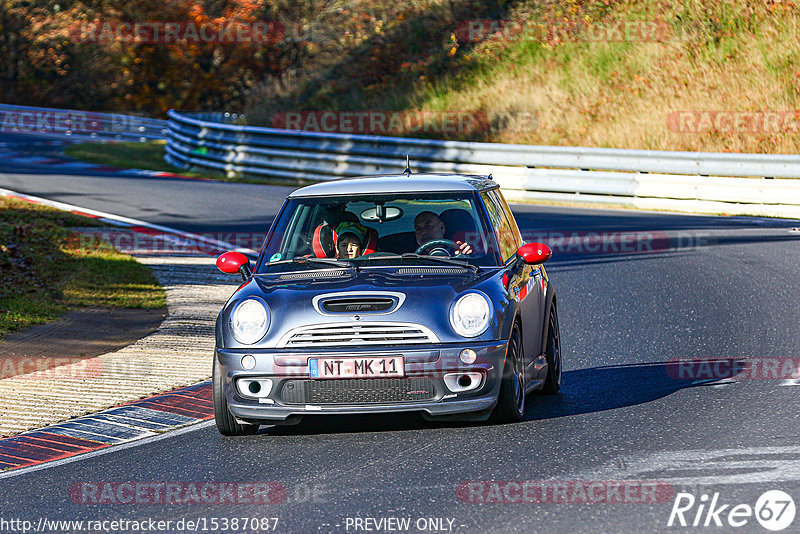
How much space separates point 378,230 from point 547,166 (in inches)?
627

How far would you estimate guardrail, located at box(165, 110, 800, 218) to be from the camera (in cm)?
2136

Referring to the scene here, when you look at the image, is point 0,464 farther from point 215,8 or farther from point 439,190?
point 215,8

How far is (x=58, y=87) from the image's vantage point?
5006 cm

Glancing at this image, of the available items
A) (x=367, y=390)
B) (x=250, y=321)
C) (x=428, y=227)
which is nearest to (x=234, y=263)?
(x=250, y=321)

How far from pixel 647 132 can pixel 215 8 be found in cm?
3010

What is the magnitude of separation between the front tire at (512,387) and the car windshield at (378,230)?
726 millimetres

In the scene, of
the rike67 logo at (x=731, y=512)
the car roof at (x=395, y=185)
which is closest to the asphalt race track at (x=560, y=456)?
the rike67 logo at (x=731, y=512)

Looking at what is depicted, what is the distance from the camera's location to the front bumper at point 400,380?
6.99 meters

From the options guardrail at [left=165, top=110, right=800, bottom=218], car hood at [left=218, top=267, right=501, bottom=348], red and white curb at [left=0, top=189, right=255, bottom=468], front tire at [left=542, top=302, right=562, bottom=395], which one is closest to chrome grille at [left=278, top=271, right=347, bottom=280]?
car hood at [left=218, top=267, right=501, bottom=348]

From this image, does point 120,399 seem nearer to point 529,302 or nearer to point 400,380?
point 400,380

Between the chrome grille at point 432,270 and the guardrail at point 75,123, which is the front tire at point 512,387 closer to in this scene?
the chrome grille at point 432,270

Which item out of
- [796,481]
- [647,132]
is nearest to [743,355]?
[796,481]

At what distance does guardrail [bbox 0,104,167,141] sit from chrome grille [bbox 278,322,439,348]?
3459 cm

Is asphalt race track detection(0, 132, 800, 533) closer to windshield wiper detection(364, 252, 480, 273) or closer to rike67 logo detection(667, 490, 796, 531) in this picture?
rike67 logo detection(667, 490, 796, 531)
